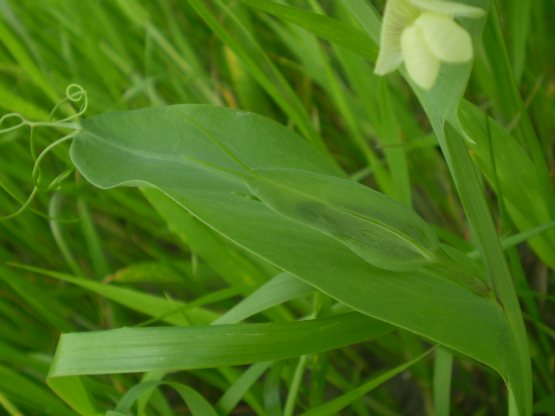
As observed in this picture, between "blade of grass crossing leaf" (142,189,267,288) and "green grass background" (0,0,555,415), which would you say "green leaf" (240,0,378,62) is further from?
"blade of grass crossing leaf" (142,189,267,288)

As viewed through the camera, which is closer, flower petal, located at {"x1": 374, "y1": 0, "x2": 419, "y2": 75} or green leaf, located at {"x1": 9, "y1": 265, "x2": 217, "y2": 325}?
flower petal, located at {"x1": 374, "y1": 0, "x2": 419, "y2": 75}

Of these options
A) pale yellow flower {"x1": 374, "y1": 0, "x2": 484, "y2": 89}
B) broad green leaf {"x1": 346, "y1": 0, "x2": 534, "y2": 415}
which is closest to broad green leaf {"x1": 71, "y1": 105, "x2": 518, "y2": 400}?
broad green leaf {"x1": 346, "y1": 0, "x2": 534, "y2": 415}

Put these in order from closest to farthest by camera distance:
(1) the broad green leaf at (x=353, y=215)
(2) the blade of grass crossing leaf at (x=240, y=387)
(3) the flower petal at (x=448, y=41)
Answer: (3) the flower petal at (x=448, y=41)
(1) the broad green leaf at (x=353, y=215)
(2) the blade of grass crossing leaf at (x=240, y=387)

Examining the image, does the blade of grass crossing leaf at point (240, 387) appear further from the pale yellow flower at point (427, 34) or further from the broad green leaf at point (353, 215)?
the pale yellow flower at point (427, 34)

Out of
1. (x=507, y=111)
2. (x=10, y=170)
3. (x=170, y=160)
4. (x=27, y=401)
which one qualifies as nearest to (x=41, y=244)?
(x=10, y=170)

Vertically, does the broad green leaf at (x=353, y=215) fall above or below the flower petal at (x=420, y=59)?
below

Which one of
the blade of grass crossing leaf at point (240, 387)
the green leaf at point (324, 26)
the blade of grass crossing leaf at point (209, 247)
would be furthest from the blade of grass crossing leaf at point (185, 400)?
the green leaf at point (324, 26)
